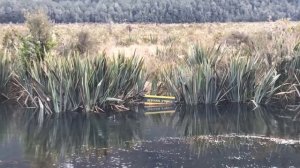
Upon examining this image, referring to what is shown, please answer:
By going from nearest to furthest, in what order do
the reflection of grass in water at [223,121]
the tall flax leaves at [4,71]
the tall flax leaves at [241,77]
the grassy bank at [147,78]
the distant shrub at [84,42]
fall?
the reflection of grass in water at [223,121], the grassy bank at [147,78], the tall flax leaves at [241,77], the tall flax leaves at [4,71], the distant shrub at [84,42]

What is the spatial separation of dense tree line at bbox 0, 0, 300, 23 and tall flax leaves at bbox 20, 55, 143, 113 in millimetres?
65617

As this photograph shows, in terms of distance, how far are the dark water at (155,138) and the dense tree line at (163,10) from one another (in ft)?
220

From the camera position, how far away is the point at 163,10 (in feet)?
285

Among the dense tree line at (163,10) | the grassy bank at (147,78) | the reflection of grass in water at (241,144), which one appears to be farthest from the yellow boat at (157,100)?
the dense tree line at (163,10)

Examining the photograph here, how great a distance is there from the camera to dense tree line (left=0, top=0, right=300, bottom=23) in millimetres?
82750

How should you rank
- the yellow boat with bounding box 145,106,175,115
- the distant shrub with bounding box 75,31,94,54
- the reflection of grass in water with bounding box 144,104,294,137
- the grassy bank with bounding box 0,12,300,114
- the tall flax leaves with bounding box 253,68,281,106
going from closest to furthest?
the reflection of grass in water with bounding box 144,104,294,137 < the grassy bank with bounding box 0,12,300,114 < the yellow boat with bounding box 145,106,175,115 < the tall flax leaves with bounding box 253,68,281,106 < the distant shrub with bounding box 75,31,94,54

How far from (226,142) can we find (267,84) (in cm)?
455

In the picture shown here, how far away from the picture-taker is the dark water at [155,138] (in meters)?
9.60

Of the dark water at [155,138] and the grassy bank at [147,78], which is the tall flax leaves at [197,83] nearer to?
the grassy bank at [147,78]

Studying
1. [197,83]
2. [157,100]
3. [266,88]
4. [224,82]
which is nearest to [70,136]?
[157,100]

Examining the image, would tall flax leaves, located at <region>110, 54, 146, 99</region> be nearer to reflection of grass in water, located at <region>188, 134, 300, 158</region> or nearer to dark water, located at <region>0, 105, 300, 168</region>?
dark water, located at <region>0, 105, 300, 168</region>

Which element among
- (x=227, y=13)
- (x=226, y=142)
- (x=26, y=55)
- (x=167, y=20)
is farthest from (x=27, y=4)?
(x=226, y=142)

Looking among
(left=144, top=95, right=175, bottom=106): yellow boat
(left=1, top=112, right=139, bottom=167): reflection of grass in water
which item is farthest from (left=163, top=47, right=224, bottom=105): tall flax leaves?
(left=1, top=112, right=139, bottom=167): reflection of grass in water

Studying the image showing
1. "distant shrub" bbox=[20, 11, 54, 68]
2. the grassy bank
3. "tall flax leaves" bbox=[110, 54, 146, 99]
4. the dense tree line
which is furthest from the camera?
the dense tree line
